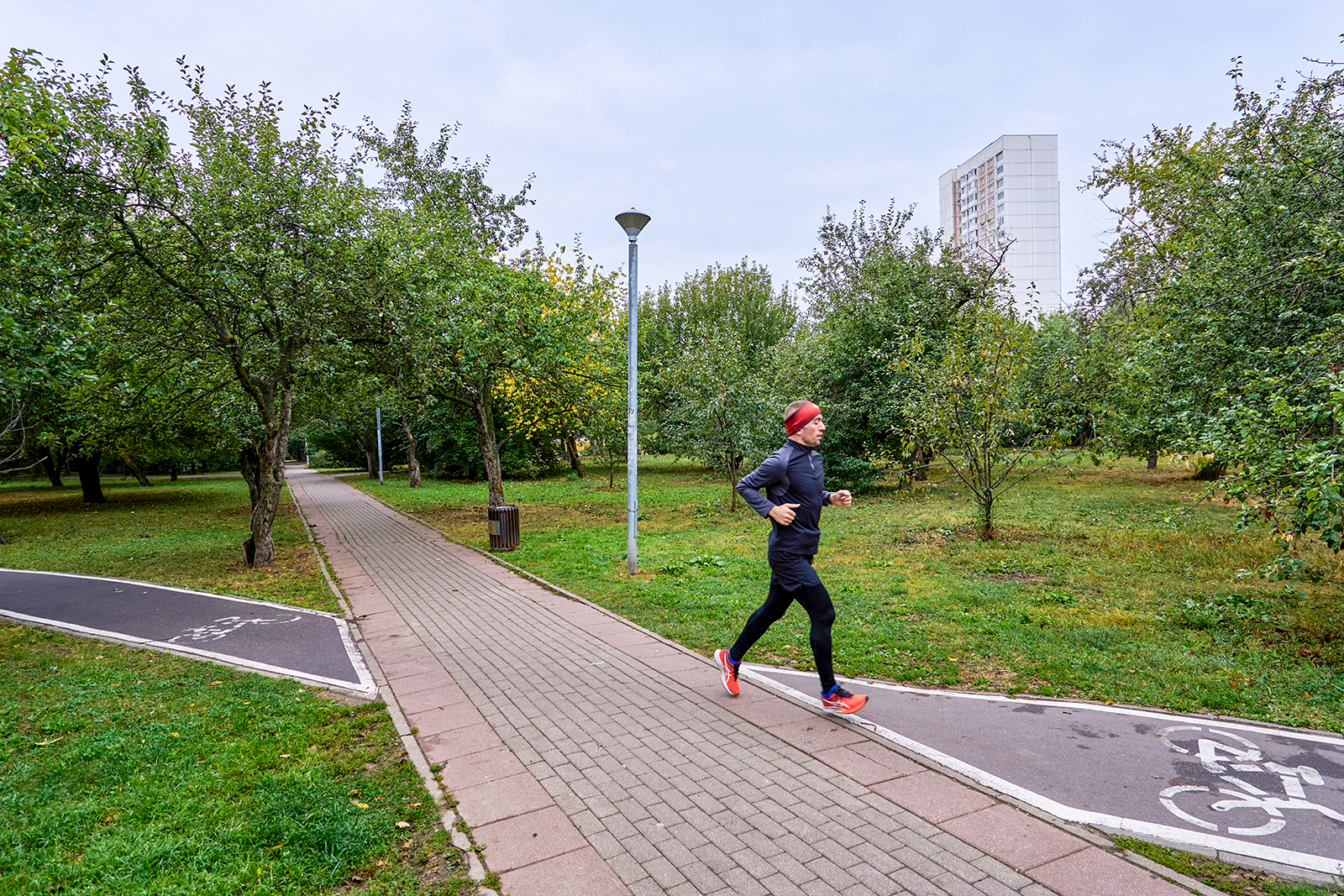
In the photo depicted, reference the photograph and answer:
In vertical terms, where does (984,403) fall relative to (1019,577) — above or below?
above

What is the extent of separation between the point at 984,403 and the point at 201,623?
11328 millimetres

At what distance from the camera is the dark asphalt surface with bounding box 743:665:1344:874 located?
304 centimetres

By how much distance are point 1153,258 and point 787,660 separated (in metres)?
17.1

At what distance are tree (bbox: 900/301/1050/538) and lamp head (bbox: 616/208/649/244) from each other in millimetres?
5345

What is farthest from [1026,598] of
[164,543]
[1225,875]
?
[164,543]

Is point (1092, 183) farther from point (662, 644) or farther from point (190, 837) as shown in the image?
point (190, 837)

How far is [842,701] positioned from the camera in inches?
172

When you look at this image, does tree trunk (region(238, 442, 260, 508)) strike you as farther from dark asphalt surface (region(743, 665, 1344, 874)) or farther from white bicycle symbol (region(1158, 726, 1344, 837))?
white bicycle symbol (region(1158, 726, 1344, 837))

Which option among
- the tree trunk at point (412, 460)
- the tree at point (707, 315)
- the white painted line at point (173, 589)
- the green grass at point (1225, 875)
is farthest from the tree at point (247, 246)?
the tree trunk at point (412, 460)

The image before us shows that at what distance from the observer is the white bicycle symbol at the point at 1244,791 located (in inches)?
122

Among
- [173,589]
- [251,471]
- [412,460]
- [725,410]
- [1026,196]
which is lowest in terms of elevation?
[173,589]

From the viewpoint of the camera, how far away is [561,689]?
198 inches

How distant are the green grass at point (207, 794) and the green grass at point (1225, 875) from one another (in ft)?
9.70

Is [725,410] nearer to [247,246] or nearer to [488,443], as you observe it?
[488,443]
